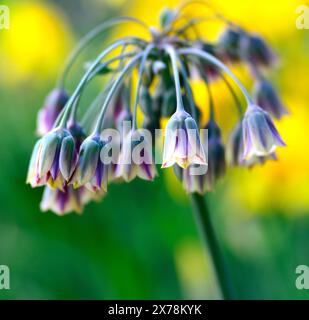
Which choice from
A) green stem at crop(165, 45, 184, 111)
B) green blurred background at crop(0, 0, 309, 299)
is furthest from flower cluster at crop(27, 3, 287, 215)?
green blurred background at crop(0, 0, 309, 299)

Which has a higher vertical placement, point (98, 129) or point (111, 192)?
point (111, 192)

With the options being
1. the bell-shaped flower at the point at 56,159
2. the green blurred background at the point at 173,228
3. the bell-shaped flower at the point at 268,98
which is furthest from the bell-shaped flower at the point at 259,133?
the green blurred background at the point at 173,228

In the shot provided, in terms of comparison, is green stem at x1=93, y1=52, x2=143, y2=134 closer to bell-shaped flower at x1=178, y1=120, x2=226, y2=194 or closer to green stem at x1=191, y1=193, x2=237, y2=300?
bell-shaped flower at x1=178, y1=120, x2=226, y2=194

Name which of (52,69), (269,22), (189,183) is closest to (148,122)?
(189,183)

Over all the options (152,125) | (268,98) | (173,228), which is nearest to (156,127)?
(152,125)

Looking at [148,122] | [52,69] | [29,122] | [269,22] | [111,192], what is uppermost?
[52,69]

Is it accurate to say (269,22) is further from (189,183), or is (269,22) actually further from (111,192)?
(189,183)
